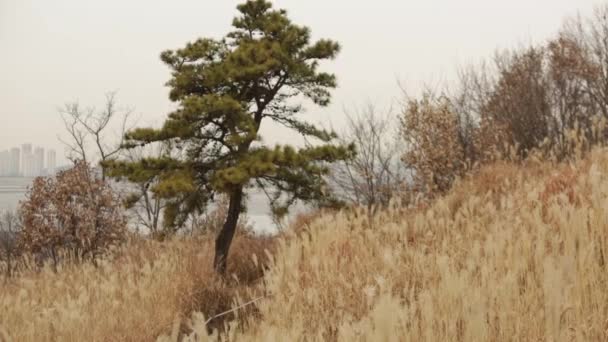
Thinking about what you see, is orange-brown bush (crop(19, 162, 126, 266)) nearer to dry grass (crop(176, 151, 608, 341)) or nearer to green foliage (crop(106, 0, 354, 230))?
green foliage (crop(106, 0, 354, 230))

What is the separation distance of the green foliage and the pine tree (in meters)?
0.01

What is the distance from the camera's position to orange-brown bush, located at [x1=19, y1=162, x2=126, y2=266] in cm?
1455

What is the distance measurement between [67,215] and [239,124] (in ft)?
30.9

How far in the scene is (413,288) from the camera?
104 inches

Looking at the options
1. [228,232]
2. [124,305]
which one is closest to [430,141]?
[228,232]

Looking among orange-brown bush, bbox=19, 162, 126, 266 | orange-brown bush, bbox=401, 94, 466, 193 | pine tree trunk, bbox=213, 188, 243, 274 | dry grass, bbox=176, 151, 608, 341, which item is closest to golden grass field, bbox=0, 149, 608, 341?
dry grass, bbox=176, 151, 608, 341

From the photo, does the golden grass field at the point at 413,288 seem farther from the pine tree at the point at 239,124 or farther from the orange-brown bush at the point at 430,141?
the orange-brown bush at the point at 430,141

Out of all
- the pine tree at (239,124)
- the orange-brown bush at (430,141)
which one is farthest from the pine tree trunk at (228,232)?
the orange-brown bush at (430,141)

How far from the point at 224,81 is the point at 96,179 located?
9096 millimetres

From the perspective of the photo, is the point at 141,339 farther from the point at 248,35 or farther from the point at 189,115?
the point at 248,35

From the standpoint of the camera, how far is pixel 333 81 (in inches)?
324

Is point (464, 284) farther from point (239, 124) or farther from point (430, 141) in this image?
point (430, 141)

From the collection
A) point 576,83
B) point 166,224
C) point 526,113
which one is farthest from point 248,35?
point 576,83

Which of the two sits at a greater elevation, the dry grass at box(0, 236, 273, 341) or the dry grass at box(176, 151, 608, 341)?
the dry grass at box(176, 151, 608, 341)
